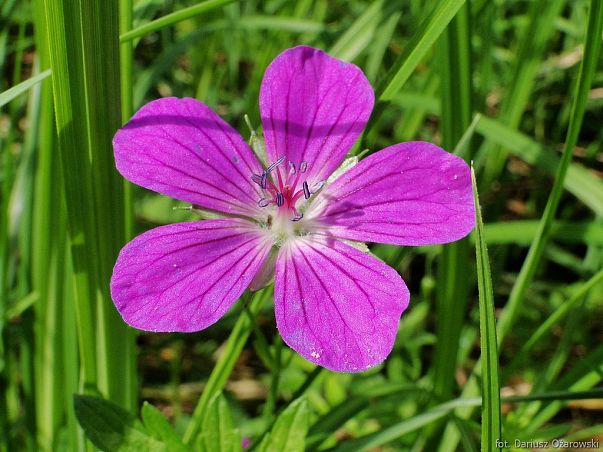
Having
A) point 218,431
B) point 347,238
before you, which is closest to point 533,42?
point 347,238

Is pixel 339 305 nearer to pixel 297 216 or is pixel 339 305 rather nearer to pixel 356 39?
pixel 297 216

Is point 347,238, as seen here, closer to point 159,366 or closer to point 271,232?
point 271,232

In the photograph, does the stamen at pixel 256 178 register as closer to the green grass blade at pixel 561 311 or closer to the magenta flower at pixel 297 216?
the magenta flower at pixel 297 216

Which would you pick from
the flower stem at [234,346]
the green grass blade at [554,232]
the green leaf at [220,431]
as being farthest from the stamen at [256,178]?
the green grass blade at [554,232]

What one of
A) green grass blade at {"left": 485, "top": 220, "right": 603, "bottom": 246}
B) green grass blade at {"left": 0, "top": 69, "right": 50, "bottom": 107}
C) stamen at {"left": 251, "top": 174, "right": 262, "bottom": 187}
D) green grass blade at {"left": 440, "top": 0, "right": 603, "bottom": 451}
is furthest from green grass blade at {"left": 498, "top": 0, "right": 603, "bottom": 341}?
green grass blade at {"left": 0, "top": 69, "right": 50, "bottom": 107}

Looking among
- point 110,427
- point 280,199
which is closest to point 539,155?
point 280,199

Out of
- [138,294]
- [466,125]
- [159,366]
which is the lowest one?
[159,366]
